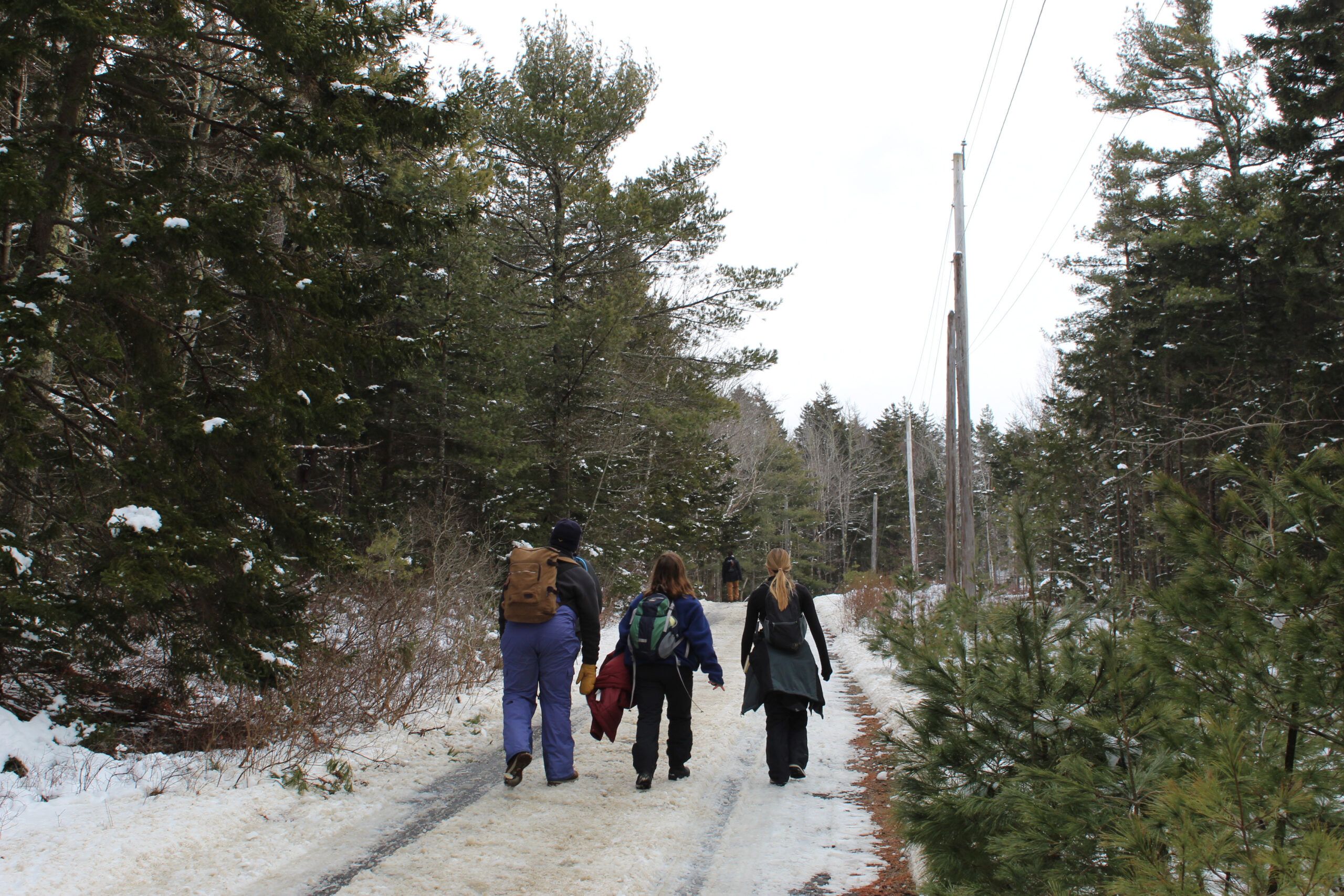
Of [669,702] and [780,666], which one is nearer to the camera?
[669,702]

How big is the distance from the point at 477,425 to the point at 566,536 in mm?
8655

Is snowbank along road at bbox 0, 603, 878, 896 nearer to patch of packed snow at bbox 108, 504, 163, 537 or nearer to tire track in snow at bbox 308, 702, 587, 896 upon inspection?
tire track in snow at bbox 308, 702, 587, 896

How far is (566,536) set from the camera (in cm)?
639

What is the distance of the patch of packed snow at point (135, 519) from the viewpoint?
4836 mm

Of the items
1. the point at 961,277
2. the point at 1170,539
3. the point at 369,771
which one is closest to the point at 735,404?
the point at 961,277

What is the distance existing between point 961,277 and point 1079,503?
705 inches

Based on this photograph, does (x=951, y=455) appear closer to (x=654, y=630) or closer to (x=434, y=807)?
(x=654, y=630)

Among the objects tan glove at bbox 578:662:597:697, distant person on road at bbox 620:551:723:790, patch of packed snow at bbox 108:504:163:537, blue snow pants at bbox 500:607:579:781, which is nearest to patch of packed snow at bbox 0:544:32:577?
patch of packed snow at bbox 108:504:163:537

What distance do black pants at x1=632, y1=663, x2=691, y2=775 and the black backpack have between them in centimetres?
75

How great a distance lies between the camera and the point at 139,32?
18.5 ft

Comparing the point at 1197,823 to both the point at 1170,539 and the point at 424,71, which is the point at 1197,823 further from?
the point at 424,71

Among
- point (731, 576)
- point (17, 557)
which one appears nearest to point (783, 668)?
point (17, 557)

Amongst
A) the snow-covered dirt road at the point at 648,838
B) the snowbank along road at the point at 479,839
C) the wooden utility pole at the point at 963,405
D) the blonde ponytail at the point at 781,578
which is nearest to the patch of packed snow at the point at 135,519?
the snowbank along road at the point at 479,839

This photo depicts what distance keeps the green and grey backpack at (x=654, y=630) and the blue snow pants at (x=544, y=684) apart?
48 centimetres
